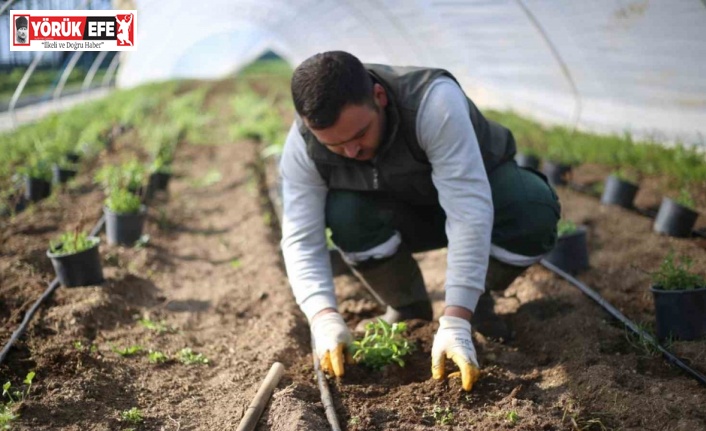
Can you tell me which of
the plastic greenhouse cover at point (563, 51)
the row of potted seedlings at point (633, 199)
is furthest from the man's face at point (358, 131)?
the plastic greenhouse cover at point (563, 51)

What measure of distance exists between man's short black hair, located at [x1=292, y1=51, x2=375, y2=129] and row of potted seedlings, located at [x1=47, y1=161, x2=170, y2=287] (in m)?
1.66

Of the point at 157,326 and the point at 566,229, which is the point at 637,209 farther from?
the point at 157,326

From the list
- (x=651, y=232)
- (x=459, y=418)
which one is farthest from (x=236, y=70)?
(x=459, y=418)

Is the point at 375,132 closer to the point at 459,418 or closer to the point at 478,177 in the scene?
the point at 478,177

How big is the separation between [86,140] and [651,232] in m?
5.08

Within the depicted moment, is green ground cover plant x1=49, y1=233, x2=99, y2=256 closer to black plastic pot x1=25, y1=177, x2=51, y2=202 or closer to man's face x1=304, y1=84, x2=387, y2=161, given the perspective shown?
man's face x1=304, y1=84, x2=387, y2=161

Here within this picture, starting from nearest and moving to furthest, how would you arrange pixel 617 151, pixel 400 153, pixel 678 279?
1. pixel 400 153
2. pixel 678 279
3. pixel 617 151

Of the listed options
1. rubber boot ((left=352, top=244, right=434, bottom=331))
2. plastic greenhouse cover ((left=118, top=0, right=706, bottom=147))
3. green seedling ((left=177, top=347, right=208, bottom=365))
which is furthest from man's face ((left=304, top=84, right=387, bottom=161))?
plastic greenhouse cover ((left=118, top=0, right=706, bottom=147))

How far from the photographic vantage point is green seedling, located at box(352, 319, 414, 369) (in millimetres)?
2568

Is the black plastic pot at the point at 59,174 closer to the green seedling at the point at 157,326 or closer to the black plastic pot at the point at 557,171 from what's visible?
the green seedling at the point at 157,326

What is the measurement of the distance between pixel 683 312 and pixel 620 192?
2.17 m

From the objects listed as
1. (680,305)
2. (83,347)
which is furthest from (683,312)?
(83,347)

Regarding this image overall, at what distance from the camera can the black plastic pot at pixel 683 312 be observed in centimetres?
264

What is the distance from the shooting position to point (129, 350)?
9.49 ft
